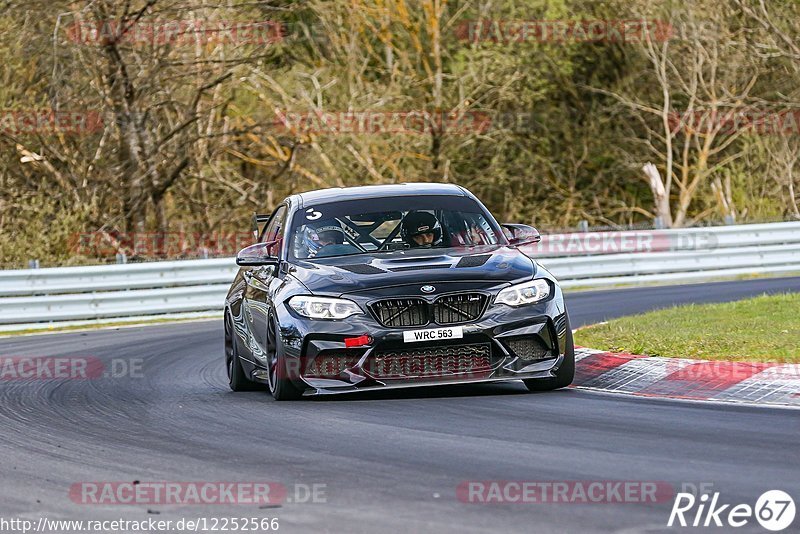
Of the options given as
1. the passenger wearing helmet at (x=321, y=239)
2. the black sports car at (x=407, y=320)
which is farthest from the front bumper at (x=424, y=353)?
the passenger wearing helmet at (x=321, y=239)

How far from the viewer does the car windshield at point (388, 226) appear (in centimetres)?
1137

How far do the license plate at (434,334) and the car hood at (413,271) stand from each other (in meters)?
0.27

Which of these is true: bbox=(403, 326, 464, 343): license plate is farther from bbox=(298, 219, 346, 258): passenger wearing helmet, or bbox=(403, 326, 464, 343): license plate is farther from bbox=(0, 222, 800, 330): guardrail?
bbox=(0, 222, 800, 330): guardrail

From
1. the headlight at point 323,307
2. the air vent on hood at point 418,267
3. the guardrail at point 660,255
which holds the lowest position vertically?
the guardrail at point 660,255

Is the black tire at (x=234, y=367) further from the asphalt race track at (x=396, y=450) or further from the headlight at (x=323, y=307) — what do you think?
the headlight at (x=323, y=307)

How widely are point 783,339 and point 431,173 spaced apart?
23.8m

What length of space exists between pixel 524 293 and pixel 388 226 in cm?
163

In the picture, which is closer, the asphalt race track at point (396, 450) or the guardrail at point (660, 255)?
the asphalt race track at point (396, 450)

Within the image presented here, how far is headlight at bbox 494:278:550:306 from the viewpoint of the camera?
10.1 m

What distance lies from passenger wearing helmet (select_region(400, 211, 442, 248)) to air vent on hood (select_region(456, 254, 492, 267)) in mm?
687

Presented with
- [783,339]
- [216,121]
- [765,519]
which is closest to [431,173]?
[216,121]

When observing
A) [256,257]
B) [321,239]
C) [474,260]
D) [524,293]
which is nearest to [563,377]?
[524,293]

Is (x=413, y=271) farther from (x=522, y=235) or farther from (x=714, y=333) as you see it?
(x=714, y=333)

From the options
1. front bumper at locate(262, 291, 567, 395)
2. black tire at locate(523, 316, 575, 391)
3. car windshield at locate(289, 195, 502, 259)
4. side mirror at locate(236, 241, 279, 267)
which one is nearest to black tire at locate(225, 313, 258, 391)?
side mirror at locate(236, 241, 279, 267)
